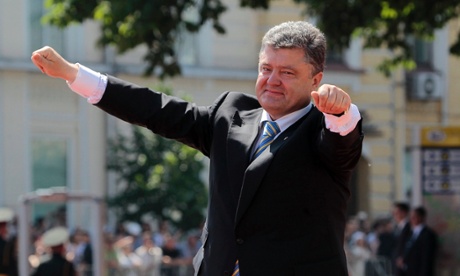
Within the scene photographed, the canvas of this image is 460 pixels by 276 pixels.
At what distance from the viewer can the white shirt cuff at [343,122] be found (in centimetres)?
477

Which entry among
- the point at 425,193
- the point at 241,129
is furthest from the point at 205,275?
the point at 425,193

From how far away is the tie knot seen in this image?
16.8 feet

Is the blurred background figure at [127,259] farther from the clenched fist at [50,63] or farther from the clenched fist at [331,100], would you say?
the clenched fist at [331,100]

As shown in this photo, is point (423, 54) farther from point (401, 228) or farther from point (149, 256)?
point (149, 256)

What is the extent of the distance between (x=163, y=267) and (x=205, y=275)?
47.6 ft

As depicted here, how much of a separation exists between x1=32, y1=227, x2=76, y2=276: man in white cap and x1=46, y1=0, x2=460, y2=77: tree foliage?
271cm

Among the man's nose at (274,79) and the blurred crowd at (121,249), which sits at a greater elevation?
the man's nose at (274,79)

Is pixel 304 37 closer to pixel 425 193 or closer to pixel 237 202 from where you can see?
pixel 237 202

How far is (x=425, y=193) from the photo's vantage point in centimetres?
1780

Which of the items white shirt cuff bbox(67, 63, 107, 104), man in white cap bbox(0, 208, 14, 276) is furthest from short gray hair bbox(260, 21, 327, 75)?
man in white cap bbox(0, 208, 14, 276)

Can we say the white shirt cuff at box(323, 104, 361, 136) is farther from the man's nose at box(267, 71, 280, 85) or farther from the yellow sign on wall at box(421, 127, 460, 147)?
the yellow sign on wall at box(421, 127, 460, 147)

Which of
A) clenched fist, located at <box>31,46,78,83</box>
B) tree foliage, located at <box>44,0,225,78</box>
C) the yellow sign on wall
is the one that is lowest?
A: the yellow sign on wall

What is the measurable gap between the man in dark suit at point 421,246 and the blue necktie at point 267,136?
12.5 metres

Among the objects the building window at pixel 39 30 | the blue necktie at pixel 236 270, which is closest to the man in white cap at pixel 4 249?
the blue necktie at pixel 236 270
